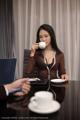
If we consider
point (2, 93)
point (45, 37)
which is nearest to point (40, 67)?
point (45, 37)

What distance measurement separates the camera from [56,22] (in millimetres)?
3461

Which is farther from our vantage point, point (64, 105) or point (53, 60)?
point (53, 60)

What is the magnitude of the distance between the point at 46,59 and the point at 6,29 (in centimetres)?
122

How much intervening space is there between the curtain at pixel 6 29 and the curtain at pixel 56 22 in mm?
149

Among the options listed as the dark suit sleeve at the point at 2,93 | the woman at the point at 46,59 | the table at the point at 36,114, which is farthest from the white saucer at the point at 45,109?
the woman at the point at 46,59

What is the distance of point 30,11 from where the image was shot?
3.50 m

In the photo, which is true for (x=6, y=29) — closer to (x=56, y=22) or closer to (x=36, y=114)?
(x=56, y=22)

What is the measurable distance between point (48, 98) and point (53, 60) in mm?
1499

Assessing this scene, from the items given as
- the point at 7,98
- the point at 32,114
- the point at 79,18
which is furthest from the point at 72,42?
→ the point at 32,114

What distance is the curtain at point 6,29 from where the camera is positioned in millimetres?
3352

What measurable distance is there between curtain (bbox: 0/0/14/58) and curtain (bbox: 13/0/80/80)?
0.49 ft

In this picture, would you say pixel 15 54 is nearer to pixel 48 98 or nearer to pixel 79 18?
pixel 79 18

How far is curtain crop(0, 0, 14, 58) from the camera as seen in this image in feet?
11.0

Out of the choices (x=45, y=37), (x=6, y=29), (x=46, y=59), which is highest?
(x=6, y=29)
